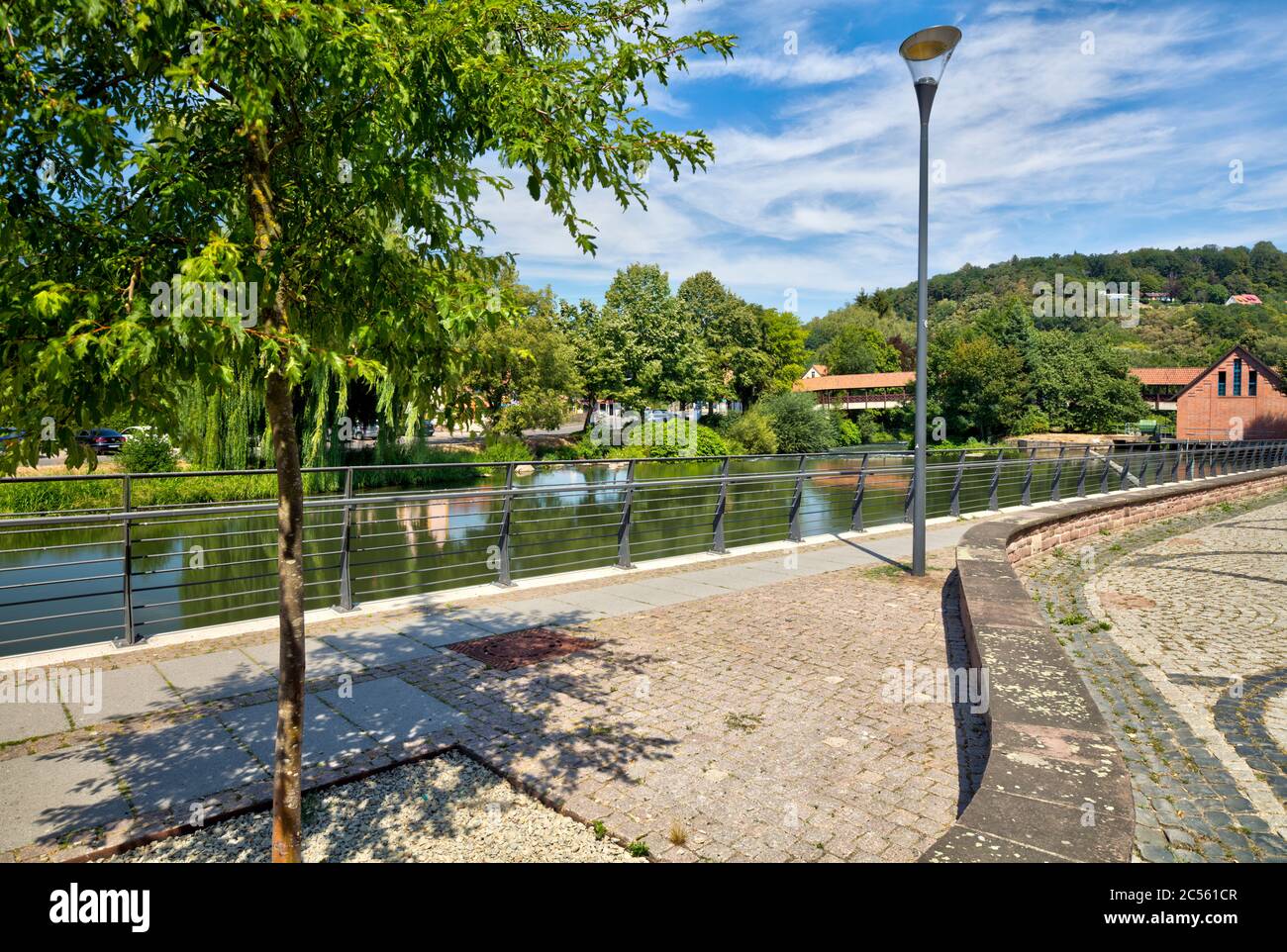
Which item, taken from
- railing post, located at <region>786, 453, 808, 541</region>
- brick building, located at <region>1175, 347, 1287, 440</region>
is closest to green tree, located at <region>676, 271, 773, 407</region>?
brick building, located at <region>1175, 347, 1287, 440</region>

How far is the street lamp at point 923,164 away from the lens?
891cm

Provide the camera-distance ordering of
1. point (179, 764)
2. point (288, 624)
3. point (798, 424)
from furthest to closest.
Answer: point (798, 424) → point (179, 764) → point (288, 624)

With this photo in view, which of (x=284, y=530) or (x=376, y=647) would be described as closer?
(x=284, y=530)

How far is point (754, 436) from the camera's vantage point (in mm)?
47375

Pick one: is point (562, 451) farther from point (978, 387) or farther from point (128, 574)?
point (128, 574)

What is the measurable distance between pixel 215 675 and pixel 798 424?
46.3 metres

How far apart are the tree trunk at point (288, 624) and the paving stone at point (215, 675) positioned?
279cm

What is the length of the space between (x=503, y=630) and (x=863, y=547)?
23.5 feet

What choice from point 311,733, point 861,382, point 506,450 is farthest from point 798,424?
point 311,733

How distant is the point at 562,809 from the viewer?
3732 millimetres

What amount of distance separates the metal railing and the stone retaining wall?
2825 mm

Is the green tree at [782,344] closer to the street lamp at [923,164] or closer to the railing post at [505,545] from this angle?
the street lamp at [923,164]

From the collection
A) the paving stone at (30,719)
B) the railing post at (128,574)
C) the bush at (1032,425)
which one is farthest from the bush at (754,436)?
the paving stone at (30,719)

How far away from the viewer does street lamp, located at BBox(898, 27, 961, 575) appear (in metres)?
8.91
